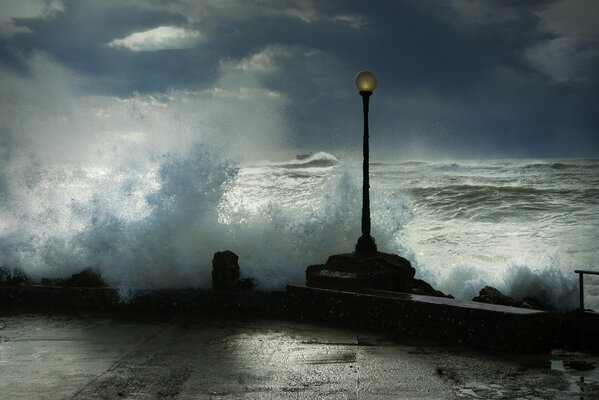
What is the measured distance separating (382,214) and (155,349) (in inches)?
279

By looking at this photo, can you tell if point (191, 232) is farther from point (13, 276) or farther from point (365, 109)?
point (365, 109)

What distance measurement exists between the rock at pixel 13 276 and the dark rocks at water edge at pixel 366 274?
4327mm

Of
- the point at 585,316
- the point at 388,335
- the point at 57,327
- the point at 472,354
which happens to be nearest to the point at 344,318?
the point at 388,335

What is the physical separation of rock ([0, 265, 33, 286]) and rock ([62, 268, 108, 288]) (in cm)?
59

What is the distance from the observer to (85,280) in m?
10.5

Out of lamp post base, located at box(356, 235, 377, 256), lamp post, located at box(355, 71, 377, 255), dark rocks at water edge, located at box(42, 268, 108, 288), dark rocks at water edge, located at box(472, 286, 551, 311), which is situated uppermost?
lamp post, located at box(355, 71, 377, 255)

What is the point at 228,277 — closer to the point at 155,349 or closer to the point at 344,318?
the point at 344,318

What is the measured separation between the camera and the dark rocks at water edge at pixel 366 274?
9117mm

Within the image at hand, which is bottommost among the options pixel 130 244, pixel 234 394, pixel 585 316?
pixel 234 394

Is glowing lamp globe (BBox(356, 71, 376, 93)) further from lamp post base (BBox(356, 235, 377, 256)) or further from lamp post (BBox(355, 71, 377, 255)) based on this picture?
lamp post base (BBox(356, 235, 377, 256))

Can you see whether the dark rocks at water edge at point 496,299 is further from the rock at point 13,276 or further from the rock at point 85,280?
the rock at point 13,276

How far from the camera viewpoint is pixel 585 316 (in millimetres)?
7395

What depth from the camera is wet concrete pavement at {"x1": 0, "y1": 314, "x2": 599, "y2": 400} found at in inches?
223

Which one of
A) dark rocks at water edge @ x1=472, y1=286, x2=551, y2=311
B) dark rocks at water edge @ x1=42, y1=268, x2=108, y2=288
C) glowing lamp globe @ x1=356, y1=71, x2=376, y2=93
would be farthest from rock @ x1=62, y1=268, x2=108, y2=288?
dark rocks at water edge @ x1=472, y1=286, x2=551, y2=311
